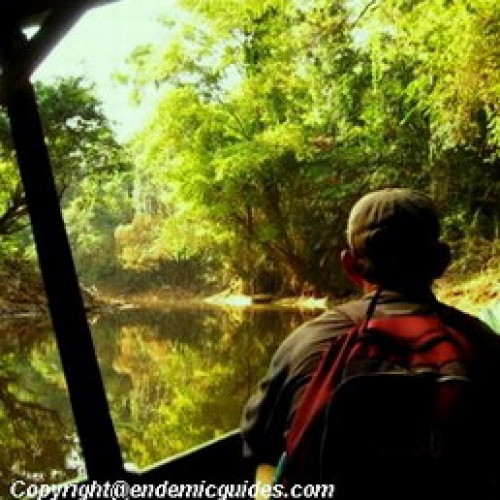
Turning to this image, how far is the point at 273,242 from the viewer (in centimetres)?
2289

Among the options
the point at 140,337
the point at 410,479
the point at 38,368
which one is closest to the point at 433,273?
the point at 410,479

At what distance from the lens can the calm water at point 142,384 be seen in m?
8.13

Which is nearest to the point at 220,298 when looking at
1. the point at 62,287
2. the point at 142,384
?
the point at 142,384

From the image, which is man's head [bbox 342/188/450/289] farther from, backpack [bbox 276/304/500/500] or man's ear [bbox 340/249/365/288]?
backpack [bbox 276/304/500/500]

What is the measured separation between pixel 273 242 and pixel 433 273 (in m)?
21.5

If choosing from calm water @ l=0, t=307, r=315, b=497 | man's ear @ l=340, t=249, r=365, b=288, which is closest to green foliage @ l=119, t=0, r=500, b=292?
calm water @ l=0, t=307, r=315, b=497

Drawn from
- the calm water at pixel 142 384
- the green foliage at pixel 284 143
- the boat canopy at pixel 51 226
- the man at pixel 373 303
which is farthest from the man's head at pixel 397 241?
the green foliage at pixel 284 143

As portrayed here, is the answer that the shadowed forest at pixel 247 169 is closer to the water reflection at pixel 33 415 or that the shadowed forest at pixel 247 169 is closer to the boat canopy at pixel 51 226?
the water reflection at pixel 33 415

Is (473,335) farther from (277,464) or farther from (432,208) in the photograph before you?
(277,464)

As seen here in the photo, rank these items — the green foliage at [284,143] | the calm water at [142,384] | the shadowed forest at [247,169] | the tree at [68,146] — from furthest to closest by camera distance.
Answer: the tree at [68,146] < the green foliage at [284,143] < the shadowed forest at [247,169] < the calm water at [142,384]

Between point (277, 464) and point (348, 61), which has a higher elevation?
point (348, 61)

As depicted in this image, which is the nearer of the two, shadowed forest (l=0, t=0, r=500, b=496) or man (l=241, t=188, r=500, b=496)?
man (l=241, t=188, r=500, b=496)

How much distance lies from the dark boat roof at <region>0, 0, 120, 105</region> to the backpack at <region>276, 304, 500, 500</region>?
5.34ft

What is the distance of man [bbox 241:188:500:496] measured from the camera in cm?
134
